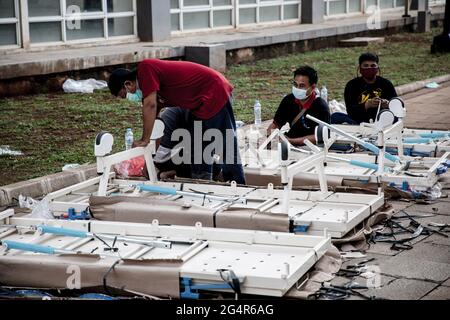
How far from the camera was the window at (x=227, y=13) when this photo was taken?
1903cm

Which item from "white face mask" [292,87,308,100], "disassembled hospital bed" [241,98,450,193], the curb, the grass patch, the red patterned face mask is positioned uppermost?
the red patterned face mask

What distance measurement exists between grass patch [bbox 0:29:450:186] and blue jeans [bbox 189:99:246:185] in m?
1.74

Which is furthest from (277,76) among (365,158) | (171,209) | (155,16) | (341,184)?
(171,209)

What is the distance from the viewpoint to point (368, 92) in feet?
32.2

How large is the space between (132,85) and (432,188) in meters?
2.81

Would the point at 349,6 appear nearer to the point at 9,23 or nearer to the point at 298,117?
the point at 9,23

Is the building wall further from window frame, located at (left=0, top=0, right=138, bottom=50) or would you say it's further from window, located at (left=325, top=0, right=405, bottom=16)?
window, located at (left=325, top=0, right=405, bottom=16)

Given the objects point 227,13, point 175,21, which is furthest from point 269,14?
point 175,21

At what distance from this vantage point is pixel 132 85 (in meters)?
7.55

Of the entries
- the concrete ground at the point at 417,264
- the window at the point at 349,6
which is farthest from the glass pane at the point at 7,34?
the window at the point at 349,6

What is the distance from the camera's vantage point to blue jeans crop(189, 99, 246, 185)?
7.94m

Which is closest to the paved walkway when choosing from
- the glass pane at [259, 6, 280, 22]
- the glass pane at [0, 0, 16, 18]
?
the glass pane at [0, 0, 16, 18]

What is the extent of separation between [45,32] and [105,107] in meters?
3.81
